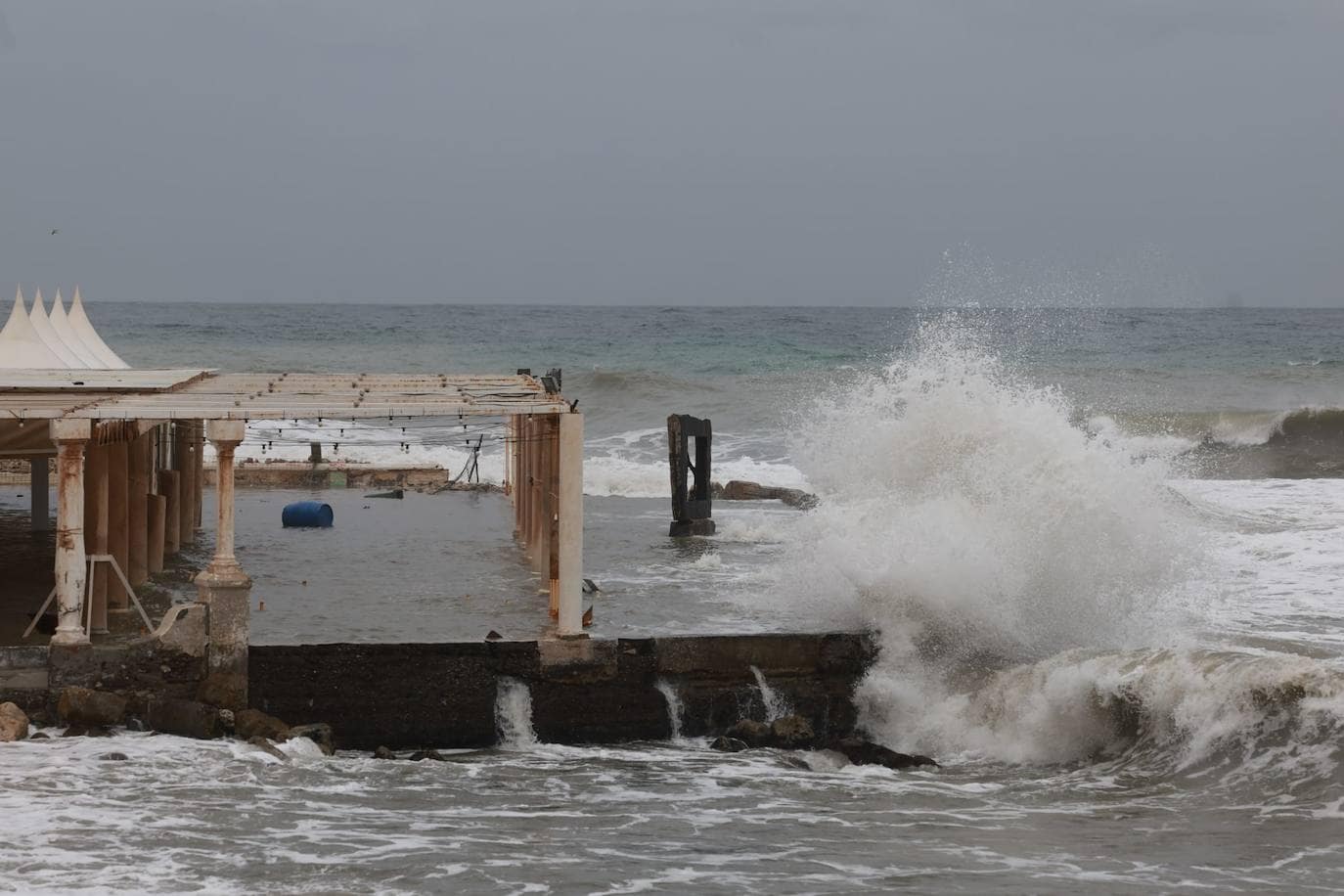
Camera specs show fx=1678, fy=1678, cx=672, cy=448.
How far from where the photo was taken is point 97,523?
51.9 feet

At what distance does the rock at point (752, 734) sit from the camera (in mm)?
14789

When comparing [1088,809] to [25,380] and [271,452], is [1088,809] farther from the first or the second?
[271,452]

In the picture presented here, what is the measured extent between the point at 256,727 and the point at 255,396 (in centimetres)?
333

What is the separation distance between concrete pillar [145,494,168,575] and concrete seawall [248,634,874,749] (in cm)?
526

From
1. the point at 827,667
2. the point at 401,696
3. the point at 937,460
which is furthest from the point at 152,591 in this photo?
the point at 937,460

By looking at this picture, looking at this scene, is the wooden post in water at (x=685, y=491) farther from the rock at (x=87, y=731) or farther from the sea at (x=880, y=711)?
the rock at (x=87, y=731)

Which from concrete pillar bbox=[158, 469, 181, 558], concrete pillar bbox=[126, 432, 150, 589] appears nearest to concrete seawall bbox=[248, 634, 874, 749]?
concrete pillar bbox=[126, 432, 150, 589]

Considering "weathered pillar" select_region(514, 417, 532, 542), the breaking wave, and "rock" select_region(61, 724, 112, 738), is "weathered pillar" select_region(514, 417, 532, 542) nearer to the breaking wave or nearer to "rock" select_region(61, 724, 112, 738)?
the breaking wave

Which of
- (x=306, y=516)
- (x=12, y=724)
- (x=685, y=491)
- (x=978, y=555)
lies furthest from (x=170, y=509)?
(x=978, y=555)

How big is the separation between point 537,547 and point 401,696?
5.30 metres

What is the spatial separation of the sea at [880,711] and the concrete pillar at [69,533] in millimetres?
1198

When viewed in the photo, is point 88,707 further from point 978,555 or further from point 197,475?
point 197,475

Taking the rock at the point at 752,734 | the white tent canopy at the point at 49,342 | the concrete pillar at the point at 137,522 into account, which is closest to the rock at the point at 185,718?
the concrete pillar at the point at 137,522

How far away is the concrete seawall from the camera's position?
14773 millimetres
